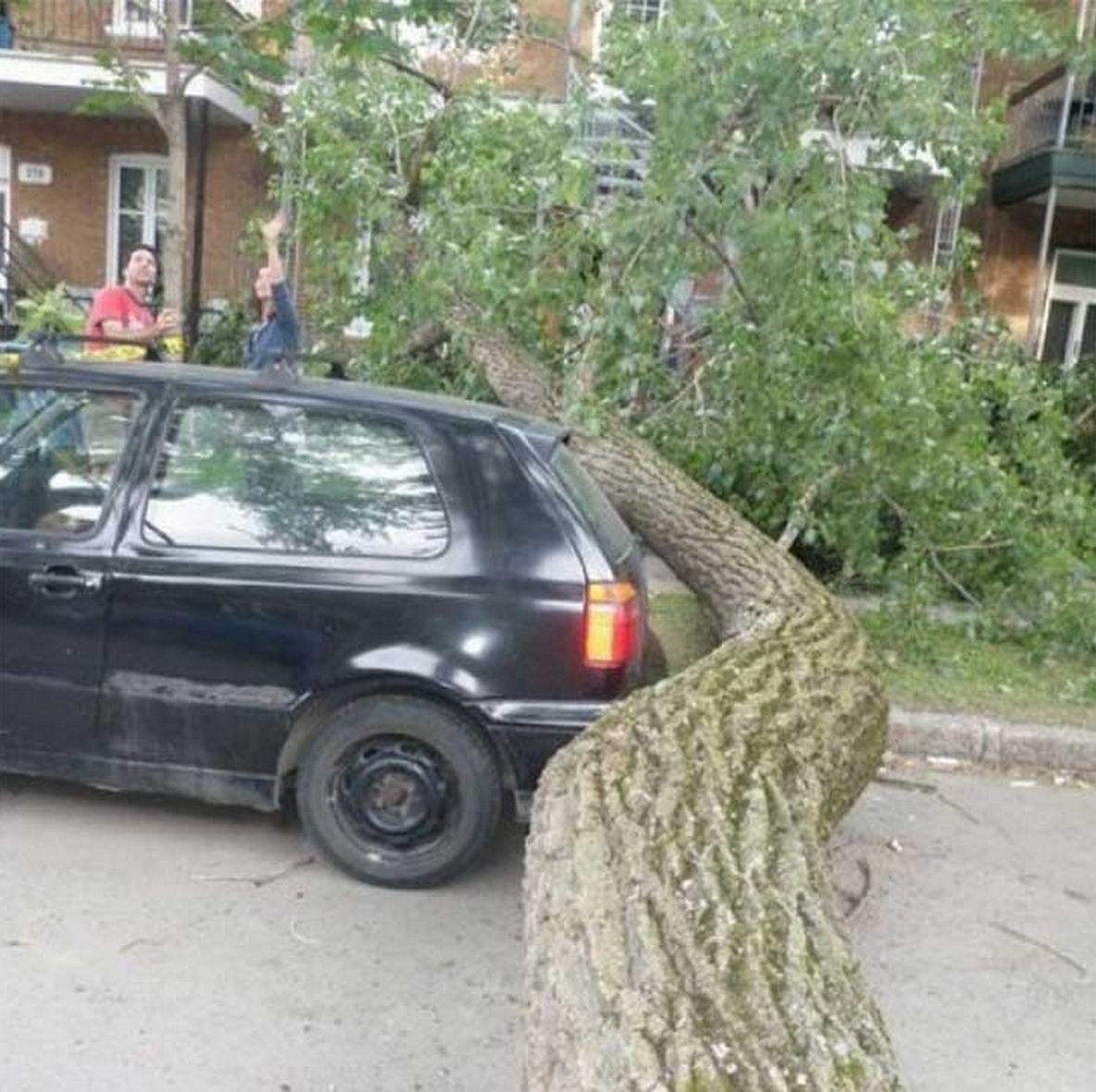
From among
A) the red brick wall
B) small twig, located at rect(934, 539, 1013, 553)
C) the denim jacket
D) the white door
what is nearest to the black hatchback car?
small twig, located at rect(934, 539, 1013, 553)

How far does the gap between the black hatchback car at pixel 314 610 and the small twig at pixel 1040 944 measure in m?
1.38

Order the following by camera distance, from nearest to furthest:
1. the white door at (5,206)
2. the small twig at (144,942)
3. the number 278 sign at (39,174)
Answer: the small twig at (144,942) → the white door at (5,206) → the number 278 sign at (39,174)

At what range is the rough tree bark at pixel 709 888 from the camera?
210 centimetres

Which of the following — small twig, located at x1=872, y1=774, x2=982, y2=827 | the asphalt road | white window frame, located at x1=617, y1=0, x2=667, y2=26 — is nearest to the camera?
the asphalt road

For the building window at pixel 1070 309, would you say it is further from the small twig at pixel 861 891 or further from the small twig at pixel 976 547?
the small twig at pixel 861 891

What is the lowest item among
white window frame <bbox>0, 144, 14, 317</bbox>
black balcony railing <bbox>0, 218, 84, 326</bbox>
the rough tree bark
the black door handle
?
the rough tree bark

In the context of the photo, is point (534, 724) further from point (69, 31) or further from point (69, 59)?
point (69, 31)

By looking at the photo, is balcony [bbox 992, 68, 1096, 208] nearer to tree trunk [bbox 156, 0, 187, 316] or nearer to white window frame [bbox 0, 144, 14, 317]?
tree trunk [bbox 156, 0, 187, 316]

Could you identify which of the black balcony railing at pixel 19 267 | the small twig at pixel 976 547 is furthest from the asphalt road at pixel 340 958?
the black balcony railing at pixel 19 267

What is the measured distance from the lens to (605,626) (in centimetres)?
390

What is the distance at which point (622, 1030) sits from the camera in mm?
2123

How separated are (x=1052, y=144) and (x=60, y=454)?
11.9 meters

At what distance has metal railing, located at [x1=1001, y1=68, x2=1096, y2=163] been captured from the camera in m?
13.2

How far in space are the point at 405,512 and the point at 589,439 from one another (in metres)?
2.68
